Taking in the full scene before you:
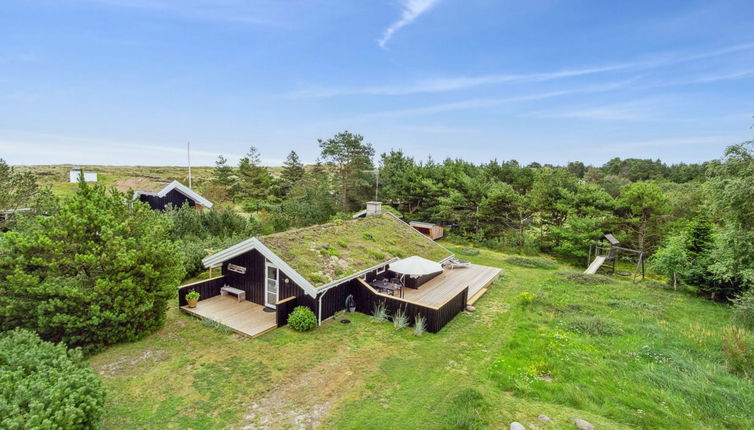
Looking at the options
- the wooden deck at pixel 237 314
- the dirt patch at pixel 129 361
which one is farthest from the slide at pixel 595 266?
the dirt patch at pixel 129 361

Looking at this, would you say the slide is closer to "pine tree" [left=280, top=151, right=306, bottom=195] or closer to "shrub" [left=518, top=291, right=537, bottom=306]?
"shrub" [left=518, top=291, right=537, bottom=306]

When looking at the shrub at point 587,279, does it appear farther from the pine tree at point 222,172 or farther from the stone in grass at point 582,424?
the pine tree at point 222,172

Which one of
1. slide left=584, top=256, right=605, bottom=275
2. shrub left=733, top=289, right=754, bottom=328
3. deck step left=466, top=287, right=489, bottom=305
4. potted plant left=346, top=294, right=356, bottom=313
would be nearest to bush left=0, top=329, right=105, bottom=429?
potted plant left=346, top=294, right=356, bottom=313

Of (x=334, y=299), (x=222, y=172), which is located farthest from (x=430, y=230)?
(x=222, y=172)

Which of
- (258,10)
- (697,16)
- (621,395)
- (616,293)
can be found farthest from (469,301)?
(258,10)

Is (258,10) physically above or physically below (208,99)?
above

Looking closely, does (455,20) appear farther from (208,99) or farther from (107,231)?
(107,231)
